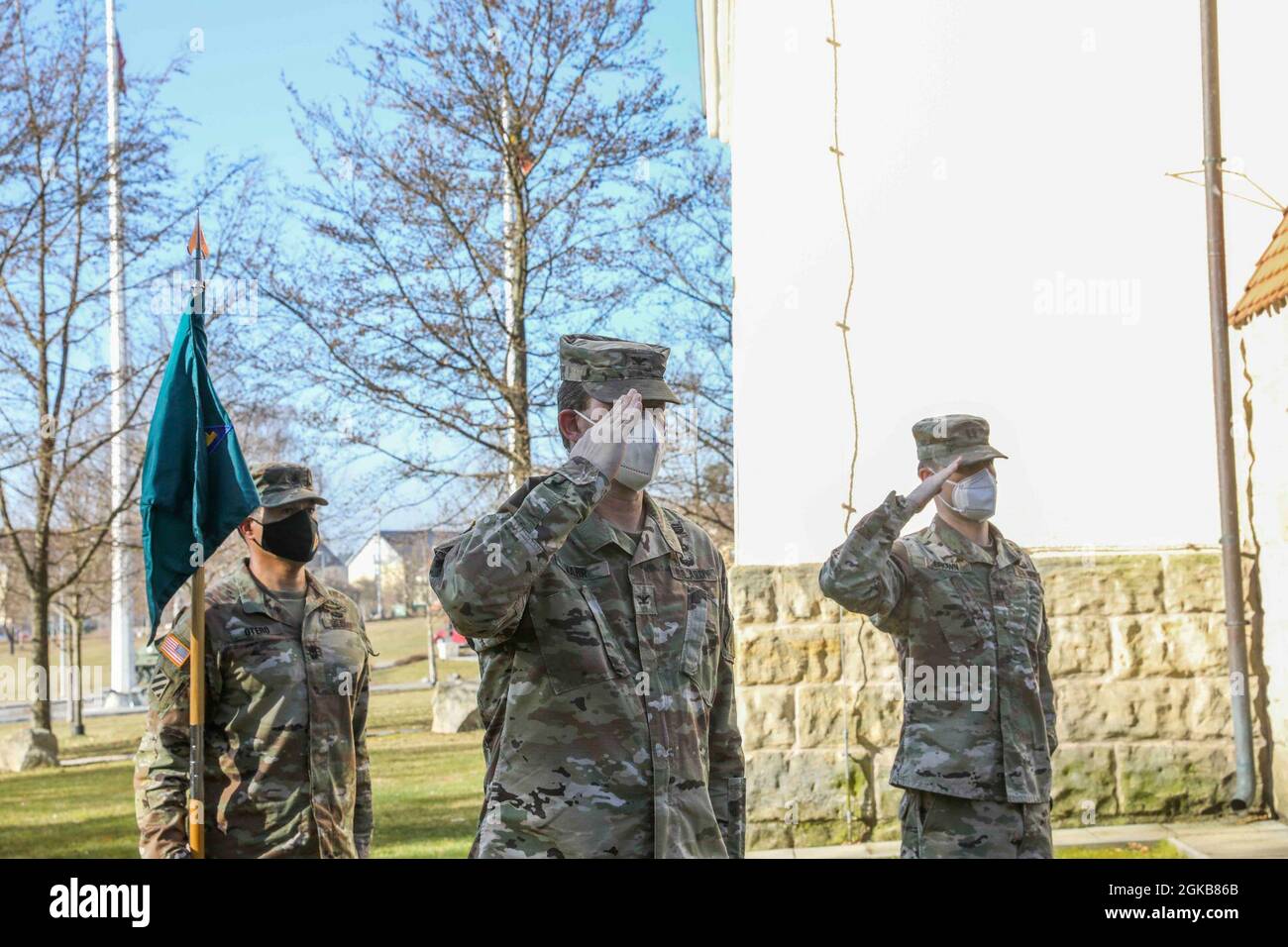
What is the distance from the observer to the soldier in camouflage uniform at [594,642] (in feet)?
9.20

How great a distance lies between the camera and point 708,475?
12867mm

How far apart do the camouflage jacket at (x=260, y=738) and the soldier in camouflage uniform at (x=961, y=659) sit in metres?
1.59

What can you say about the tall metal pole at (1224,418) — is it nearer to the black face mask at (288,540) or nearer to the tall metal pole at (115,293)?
A: the black face mask at (288,540)

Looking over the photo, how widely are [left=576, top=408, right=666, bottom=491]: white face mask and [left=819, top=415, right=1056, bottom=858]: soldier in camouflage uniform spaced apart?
1137 mm

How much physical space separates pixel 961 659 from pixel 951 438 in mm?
781

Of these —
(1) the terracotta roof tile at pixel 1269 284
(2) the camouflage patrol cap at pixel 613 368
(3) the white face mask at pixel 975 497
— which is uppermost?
(1) the terracotta roof tile at pixel 1269 284

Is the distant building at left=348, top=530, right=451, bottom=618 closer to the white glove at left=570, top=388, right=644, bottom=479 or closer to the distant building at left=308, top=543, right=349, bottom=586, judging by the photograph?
the distant building at left=308, top=543, right=349, bottom=586

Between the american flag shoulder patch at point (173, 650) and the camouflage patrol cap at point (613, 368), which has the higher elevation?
the camouflage patrol cap at point (613, 368)

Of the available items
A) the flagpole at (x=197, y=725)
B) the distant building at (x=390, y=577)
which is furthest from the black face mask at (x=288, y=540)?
the distant building at (x=390, y=577)

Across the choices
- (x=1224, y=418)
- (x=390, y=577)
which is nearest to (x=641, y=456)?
(x=1224, y=418)

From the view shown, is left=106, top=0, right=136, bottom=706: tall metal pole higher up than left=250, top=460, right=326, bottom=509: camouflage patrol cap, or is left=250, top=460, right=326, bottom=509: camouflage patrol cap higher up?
left=106, top=0, right=136, bottom=706: tall metal pole

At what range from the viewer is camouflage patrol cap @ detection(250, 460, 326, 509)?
4.63 metres

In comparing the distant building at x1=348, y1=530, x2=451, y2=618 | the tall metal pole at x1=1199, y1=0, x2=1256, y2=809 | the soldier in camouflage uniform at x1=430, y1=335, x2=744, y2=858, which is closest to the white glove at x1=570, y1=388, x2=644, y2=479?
the soldier in camouflage uniform at x1=430, y1=335, x2=744, y2=858
